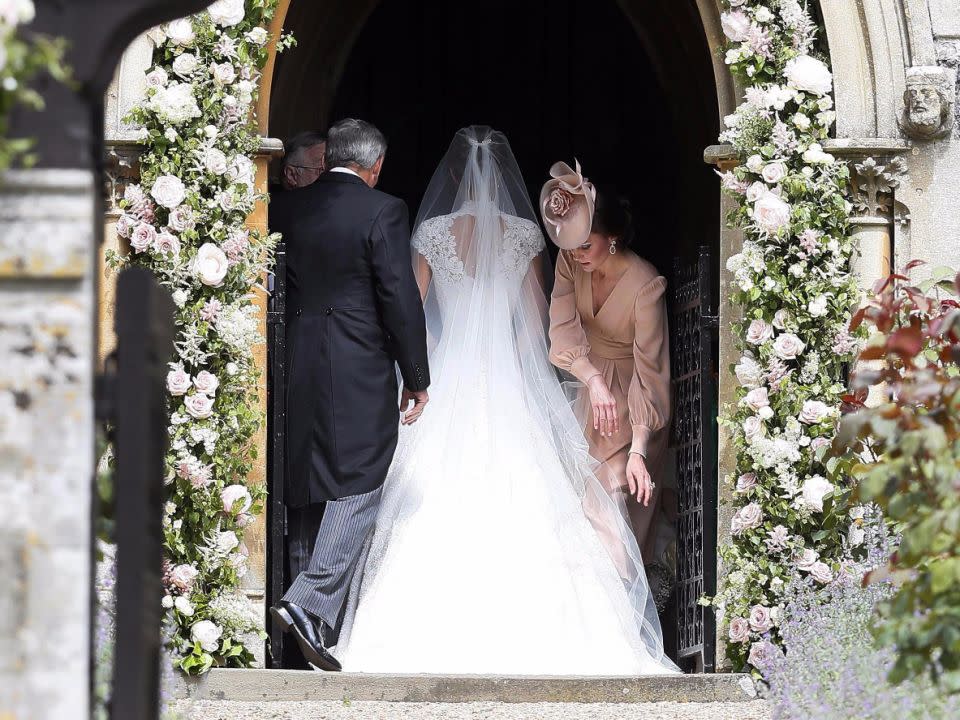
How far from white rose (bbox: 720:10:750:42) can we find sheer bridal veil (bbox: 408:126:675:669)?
1156 millimetres

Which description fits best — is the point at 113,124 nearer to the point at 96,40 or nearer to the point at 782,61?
the point at 782,61

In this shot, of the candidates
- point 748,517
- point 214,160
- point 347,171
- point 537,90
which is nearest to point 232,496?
point 214,160

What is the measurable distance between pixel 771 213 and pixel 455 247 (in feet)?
4.48

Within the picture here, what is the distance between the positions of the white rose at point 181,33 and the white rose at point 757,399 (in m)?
2.25

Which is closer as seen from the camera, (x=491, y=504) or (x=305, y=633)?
(x=305, y=633)

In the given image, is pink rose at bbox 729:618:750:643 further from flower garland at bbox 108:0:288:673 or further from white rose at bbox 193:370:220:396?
white rose at bbox 193:370:220:396

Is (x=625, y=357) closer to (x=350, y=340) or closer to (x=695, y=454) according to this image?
(x=695, y=454)

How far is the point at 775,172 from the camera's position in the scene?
5352 millimetres

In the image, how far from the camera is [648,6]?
769 centimetres

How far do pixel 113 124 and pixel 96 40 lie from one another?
10.0 ft

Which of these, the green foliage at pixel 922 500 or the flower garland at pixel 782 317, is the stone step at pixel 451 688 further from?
the green foliage at pixel 922 500

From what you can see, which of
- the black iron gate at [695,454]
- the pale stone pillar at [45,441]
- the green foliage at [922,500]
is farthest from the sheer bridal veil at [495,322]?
the pale stone pillar at [45,441]


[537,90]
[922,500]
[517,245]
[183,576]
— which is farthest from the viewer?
[537,90]

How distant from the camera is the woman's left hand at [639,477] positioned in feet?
19.5
